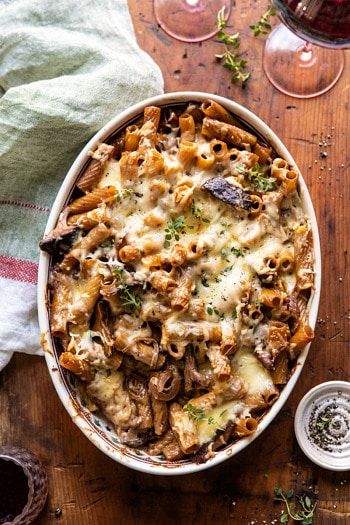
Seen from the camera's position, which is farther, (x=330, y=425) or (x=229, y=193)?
(x=330, y=425)

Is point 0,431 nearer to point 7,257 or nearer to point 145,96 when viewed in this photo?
point 7,257

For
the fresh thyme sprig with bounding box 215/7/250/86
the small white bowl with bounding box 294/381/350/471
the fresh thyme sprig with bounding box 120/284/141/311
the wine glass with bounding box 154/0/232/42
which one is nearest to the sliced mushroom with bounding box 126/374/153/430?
the fresh thyme sprig with bounding box 120/284/141/311

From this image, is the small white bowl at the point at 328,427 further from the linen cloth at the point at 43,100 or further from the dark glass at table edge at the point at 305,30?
the dark glass at table edge at the point at 305,30

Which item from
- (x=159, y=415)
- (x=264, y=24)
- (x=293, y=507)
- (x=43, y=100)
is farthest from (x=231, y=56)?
(x=293, y=507)

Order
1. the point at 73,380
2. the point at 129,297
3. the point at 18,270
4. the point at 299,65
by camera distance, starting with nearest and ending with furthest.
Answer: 1. the point at 129,297
2. the point at 73,380
3. the point at 18,270
4. the point at 299,65

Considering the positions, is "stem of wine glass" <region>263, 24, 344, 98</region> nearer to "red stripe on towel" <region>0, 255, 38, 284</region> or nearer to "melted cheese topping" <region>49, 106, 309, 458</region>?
"melted cheese topping" <region>49, 106, 309, 458</region>

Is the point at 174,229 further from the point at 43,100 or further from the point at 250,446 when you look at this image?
the point at 250,446

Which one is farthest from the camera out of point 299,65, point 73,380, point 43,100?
point 299,65
